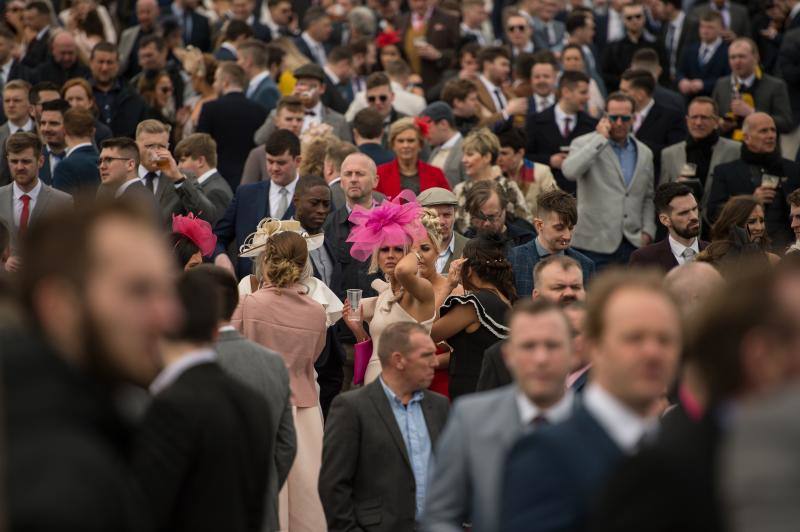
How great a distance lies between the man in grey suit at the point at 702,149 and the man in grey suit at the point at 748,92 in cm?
130

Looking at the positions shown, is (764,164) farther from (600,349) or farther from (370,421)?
(600,349)

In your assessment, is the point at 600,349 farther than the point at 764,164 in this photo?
No

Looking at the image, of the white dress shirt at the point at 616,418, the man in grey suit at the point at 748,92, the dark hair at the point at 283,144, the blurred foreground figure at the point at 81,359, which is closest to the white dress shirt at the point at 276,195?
the dark hair at the point at 283,144

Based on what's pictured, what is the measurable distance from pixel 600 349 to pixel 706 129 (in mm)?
9375

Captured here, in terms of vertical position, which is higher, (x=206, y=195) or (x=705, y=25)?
(x=206, y=195)

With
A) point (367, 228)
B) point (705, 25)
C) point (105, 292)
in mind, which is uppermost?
point (105, 292)

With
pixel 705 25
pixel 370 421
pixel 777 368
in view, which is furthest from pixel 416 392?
pixel 705 25

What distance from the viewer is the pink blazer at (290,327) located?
328 inches

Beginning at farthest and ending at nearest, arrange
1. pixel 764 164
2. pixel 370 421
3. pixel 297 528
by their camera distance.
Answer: pixel 764 164 < pixel 297 528 < pixel 370 421

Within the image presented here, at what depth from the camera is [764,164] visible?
12.6 m

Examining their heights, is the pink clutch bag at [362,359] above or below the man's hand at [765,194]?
above

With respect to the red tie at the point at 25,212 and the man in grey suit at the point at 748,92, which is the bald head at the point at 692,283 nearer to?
the red tie at the point at 25,212

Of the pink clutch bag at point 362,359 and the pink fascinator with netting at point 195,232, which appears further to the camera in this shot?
the pink fascinator with netting at point 195,232

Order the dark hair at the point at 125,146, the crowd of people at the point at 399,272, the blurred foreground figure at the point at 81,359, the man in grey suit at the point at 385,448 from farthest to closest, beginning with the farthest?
the dark hair at the point at 125,146
the man in grey suit at the point at 385,448
the crowd of people at the point at 399,272
the blurred foreground figure at the point at 81,359
